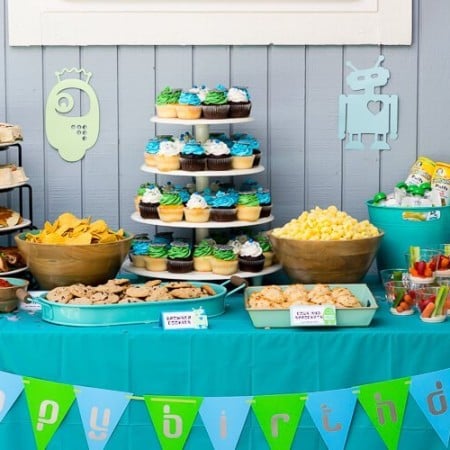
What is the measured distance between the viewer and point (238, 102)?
12.1 ft

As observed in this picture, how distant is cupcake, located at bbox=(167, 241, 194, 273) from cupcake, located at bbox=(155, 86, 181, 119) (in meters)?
0.41

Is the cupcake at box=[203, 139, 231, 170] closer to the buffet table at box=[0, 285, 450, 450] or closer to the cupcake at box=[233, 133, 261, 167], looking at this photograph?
the cupcake at box=[233, 133, 261, 167]

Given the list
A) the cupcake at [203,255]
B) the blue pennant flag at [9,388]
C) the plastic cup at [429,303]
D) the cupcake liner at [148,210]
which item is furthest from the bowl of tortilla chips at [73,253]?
the plastic cup at [429,303]

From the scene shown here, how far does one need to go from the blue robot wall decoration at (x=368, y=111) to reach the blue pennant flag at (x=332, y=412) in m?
1.16

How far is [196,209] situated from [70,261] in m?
0.42

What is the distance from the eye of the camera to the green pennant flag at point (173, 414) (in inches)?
126

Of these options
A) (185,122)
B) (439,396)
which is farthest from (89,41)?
(439,396)

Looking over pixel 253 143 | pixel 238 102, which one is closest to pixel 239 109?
pixel 238 102

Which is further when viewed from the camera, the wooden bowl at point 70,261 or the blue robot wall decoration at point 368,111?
the blue robot wall decoration at point 368,111

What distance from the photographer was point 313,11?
157 inches

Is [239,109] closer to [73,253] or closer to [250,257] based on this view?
[250,257]

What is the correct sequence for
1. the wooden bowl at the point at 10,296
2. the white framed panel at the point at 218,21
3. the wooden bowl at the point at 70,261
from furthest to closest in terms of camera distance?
1. the white framed panel at the point at 218,21
2. the wooden bowl at the point at 70,261
3. the wooden bowl at the point at 10,296

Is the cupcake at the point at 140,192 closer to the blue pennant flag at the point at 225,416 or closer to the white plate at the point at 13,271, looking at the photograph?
the white plate at the point at 13,271

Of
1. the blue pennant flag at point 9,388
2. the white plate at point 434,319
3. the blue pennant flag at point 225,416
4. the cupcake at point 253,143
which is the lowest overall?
the blue pennant flag at point 225,416
